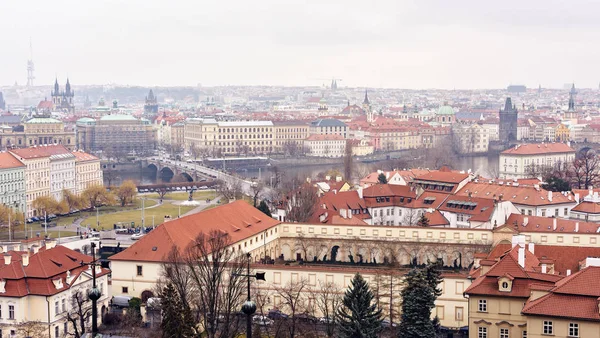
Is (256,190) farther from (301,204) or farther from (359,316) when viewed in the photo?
(359,316)

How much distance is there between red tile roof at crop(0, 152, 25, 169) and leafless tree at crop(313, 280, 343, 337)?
4215cm

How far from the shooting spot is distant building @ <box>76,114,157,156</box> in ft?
489

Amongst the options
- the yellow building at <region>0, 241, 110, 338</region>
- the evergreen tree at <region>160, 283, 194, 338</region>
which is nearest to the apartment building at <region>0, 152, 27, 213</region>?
the yellow building at <region>0, 241, 110, 338</region>

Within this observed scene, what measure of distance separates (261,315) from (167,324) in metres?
7.08

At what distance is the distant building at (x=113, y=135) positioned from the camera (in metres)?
149

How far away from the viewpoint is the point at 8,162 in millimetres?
71562

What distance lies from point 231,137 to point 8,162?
75.5m

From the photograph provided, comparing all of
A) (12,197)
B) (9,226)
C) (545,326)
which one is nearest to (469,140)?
(12,197)

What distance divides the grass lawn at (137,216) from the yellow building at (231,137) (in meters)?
69.7

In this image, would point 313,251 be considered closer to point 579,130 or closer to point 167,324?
point 167,324

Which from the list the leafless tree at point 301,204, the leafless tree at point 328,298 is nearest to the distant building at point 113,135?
the leafless tree at point 301,204

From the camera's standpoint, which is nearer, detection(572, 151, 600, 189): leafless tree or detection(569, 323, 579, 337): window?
detection(569, 323, 579, 337): window

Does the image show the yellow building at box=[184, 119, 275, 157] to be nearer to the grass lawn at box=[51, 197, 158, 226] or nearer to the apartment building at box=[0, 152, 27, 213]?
the grass lawn at box=[51, 197, 158, 226]

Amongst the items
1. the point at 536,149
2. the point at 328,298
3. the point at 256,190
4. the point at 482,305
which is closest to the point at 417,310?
the point at 482,305
